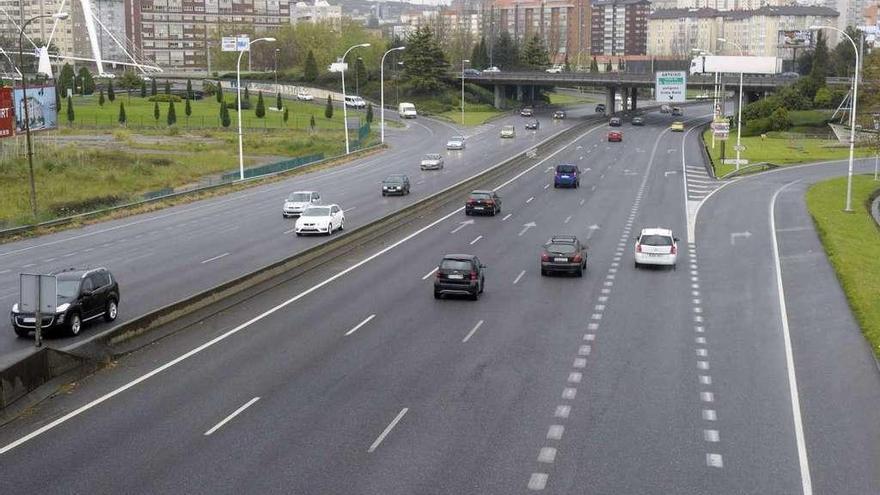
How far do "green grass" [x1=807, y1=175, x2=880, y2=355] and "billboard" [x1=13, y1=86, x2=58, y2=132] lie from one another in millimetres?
49878

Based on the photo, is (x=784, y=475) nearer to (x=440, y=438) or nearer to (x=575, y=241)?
(x=440, y=438)

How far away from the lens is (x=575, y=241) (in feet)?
125

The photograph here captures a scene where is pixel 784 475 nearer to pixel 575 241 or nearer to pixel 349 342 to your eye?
pixel 349 342

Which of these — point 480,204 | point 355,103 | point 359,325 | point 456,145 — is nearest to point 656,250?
point 359,325

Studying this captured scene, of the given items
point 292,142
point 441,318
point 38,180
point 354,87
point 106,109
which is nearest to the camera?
point 441,318

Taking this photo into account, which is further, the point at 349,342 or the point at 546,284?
the point at 546,284

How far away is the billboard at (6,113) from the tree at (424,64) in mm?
94381

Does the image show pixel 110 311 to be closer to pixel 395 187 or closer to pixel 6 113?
pixel 395 187

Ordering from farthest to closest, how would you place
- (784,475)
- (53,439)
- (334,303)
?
(334,303), (53,439), (784,475)

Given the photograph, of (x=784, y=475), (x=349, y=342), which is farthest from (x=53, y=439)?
(x=784, y=475)

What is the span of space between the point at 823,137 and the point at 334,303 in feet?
296

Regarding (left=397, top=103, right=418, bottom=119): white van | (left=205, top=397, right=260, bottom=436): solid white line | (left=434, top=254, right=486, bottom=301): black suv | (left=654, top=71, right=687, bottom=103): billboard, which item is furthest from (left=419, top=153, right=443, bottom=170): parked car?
(left=397, top=103, right=418, bottom=119): white van

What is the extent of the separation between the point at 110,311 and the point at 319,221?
60.7 feet

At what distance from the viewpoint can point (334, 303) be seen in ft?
106
